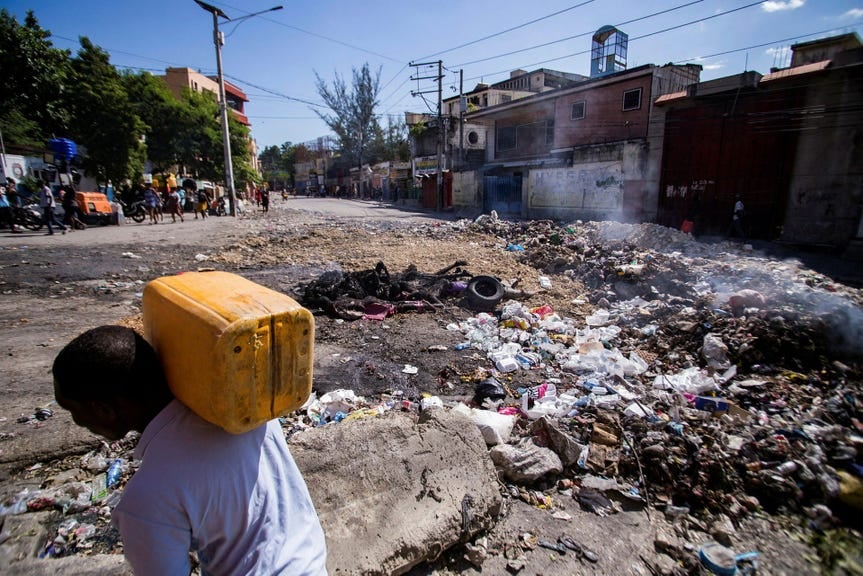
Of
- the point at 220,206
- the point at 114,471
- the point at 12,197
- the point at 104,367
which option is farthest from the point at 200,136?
the point at 104,367

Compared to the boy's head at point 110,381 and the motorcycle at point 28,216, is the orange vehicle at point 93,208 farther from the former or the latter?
the boy's head at point 110,381

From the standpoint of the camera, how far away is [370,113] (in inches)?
1973

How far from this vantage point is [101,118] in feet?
58.8

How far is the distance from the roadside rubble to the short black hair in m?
1.50

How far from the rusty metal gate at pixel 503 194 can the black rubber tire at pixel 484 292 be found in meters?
17.3

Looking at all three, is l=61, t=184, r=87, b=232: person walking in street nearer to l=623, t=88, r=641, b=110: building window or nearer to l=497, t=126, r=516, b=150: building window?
l=623, t=88, r=641, b=110: building window

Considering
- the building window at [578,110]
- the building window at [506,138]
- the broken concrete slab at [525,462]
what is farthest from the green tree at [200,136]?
the broken concrete slab at [525,462]

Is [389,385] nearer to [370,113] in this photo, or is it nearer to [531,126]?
[531,126]

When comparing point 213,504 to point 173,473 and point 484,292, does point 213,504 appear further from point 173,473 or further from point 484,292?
point 484,292

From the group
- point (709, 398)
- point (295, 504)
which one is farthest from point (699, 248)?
point (295, 504)

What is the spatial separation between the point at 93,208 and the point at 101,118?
490 centimetres

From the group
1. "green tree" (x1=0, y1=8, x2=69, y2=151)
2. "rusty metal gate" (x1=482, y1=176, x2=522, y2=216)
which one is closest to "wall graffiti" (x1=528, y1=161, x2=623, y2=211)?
"rusty metal gate" (x1=482, y1=176, x2=522, y2=216)

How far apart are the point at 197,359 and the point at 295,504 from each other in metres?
0.58

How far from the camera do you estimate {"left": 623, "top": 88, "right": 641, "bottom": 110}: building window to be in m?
17.4
